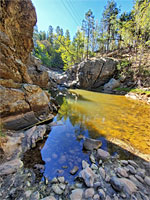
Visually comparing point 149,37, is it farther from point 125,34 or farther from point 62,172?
point 62,172

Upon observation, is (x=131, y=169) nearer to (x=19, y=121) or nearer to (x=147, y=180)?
(x=147, y=180)

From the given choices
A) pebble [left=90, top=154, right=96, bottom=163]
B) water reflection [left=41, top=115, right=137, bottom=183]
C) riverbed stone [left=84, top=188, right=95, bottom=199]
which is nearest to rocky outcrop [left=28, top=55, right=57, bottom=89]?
water reflection [left=41, top=115, right=137, bottom=183]

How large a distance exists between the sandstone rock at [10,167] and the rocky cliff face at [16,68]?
1.65m

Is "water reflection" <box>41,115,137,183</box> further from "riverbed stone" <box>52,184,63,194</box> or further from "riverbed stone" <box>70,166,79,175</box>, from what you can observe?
"riverbed stone" <box>52,184,63,194</box>

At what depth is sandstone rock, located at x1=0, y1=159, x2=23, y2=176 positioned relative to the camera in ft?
6.25

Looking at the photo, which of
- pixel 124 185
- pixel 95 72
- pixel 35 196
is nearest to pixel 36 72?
pixel 35 196

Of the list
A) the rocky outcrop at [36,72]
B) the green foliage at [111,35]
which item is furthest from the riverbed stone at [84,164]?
the green foliage at [111,35]

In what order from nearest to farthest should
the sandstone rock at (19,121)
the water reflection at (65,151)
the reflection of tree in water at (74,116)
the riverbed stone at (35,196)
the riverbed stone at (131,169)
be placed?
the riverbed stone at (35,196), the riverbed stone at (131,169), the water reflection at (65,151), the sandstone rock at (19,121), the reflection of tree in water at (74,116)

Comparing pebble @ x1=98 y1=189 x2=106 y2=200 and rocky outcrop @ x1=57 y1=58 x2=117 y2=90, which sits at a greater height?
rocky outcrop @ x1=57 y1=58 x2=117 y2=90

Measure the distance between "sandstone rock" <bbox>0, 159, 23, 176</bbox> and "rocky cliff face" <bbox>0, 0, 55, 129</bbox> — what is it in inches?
64.9

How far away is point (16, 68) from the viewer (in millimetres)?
4113

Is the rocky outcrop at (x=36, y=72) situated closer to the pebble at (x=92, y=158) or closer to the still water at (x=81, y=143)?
the still water at (x=81, y=143)

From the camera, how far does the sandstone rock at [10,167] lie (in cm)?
191

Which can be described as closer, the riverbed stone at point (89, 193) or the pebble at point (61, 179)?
the riverbed stone at point (89, 193)
